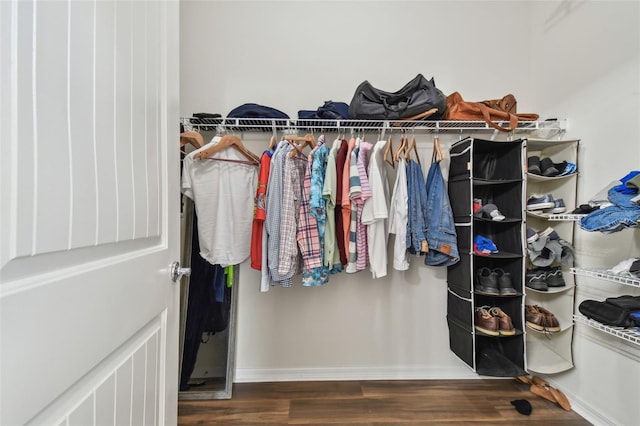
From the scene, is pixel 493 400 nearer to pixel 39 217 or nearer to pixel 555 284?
pixel 555 284

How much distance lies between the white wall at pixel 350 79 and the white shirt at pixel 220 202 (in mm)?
451

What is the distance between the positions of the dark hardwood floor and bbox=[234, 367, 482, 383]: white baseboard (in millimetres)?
35

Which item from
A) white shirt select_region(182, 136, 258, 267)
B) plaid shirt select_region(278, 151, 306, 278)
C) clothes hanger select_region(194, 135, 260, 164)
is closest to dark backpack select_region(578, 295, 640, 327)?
plaid shirt select_region(278, 151, 306, 278)

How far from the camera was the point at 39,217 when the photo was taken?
1.34ft

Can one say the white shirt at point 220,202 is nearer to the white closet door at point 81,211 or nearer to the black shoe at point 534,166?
the white closet door at point 81,211

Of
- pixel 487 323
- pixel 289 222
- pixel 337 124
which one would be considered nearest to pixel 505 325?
pixel 487 323

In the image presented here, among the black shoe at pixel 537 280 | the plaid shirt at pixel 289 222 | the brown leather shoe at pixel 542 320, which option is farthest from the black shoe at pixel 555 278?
the plaid shirt at pixel 289 222

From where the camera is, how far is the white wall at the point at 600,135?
1.37m

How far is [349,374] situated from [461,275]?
3.39 feet

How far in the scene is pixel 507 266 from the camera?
1.73 meters

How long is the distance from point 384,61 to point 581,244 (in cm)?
172

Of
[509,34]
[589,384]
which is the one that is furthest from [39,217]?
[509,34]

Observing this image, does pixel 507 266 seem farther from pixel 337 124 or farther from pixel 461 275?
pixel 337 124

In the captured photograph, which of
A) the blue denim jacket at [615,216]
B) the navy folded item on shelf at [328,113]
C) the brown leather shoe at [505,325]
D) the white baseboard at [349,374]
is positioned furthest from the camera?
the white baseboard at [349,374]
